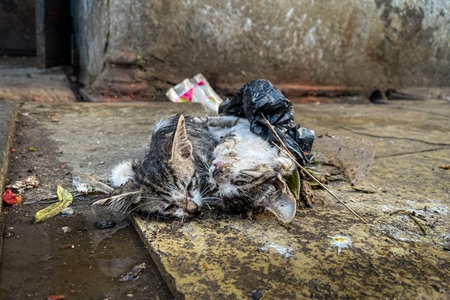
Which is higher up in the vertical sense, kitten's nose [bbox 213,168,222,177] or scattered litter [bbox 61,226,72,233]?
kitten's nose [bbox 213,168,222,177]

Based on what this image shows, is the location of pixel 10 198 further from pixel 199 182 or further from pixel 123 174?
pixel 199 182

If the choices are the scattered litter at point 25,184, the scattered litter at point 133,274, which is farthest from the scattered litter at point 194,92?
the scattered litter at point 133,274

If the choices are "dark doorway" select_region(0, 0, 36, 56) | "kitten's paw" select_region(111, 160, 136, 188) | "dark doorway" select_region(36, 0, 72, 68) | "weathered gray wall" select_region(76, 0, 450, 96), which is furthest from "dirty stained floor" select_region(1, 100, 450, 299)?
"dark doorway" select_region(0, 0, 36, 56)

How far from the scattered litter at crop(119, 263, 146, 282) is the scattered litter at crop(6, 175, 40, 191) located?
1026mm

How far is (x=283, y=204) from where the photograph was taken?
6.60 feet

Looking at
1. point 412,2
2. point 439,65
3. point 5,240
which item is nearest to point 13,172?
point 5,240

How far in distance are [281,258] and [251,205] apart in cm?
42

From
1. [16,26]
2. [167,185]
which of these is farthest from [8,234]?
[16,26]

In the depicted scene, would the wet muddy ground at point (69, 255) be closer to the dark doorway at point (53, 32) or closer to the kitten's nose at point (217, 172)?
the kitten's nose at point (217, 172)

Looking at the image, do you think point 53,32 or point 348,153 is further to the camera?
point 53,32

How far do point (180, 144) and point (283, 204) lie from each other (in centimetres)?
60

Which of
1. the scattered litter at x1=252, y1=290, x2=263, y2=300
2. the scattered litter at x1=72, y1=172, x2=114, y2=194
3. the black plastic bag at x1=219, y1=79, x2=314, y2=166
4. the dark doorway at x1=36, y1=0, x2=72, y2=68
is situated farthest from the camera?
the dark doorway at x1=36, y1=0, x2=72, y2=68

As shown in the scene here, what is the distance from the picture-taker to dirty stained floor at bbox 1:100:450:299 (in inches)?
60.5

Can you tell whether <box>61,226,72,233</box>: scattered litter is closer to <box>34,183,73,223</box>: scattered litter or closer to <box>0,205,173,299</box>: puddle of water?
<box>0,205,173,299</box>: puddle of water
